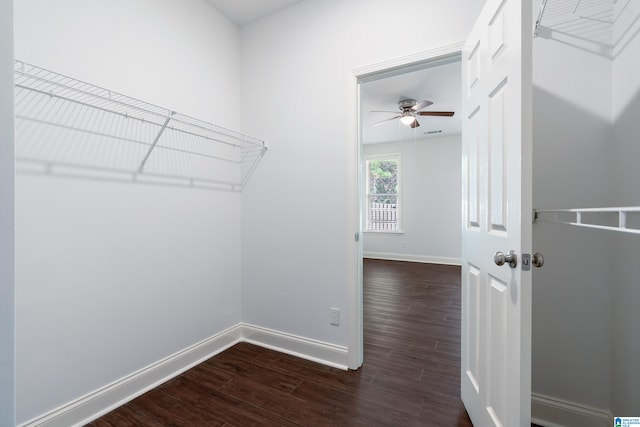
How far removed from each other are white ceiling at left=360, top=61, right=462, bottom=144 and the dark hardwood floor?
231 centimetres

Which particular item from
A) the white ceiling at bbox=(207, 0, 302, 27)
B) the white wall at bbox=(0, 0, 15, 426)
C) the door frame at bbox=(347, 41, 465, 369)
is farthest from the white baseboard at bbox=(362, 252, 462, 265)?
the white wall at bbox=(0, 0, 15, 426)

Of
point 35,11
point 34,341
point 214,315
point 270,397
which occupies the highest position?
point 35,11

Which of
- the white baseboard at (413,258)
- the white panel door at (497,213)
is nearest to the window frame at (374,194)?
the white baseboard at (413,258)

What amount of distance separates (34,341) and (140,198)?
876mm

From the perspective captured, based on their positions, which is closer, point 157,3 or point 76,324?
point 76,324

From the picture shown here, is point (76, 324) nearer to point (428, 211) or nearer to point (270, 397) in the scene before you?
point (270, 397)

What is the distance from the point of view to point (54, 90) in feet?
4.75

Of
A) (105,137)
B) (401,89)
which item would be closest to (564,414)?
(105,137)

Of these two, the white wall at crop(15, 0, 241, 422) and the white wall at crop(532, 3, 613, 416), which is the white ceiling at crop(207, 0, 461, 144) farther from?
the white wall at crop(532, 3, 613, 416)

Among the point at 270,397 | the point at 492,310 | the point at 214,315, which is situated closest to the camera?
the point at 492,310

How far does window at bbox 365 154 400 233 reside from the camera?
6684 millimetres

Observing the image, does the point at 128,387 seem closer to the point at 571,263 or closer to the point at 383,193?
the point at 571,263

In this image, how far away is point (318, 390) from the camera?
5.97ft

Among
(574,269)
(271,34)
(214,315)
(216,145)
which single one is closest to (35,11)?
(216,145)
